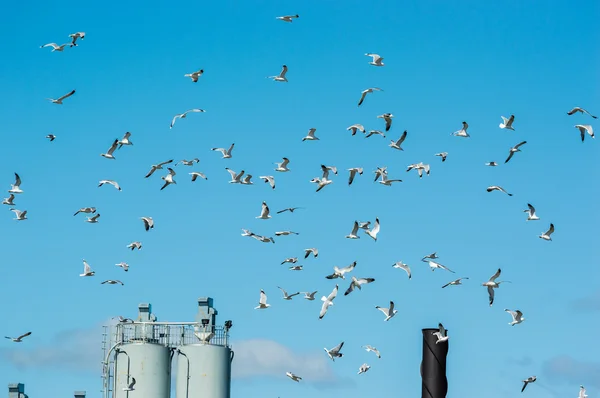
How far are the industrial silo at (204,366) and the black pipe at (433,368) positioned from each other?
14.8 metres

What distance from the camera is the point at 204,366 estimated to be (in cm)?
6956

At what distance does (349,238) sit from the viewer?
209 ft

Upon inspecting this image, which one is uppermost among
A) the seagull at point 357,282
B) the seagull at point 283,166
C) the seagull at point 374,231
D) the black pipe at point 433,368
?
the seagull at point 283,166

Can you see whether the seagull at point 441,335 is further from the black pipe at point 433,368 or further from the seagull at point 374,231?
the seagull at point 374,231

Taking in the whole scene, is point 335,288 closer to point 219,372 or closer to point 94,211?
point 219,372

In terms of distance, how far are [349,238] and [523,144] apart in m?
10.4

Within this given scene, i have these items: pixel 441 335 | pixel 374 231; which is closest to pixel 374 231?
pixel 374 231

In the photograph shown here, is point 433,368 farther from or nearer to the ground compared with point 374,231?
nearer to the ground

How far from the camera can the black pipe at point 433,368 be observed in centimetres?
5766

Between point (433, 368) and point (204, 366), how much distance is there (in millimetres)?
15844

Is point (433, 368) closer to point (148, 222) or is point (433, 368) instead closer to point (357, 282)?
point (357, 282)

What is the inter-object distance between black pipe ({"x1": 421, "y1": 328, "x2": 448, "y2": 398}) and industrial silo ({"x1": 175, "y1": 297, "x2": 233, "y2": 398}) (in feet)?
48.6

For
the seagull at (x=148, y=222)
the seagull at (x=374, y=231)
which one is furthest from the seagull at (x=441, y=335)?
the seagull at (x=148, y=222)

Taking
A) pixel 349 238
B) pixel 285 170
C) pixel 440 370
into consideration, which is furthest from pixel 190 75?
pixel 440 370
